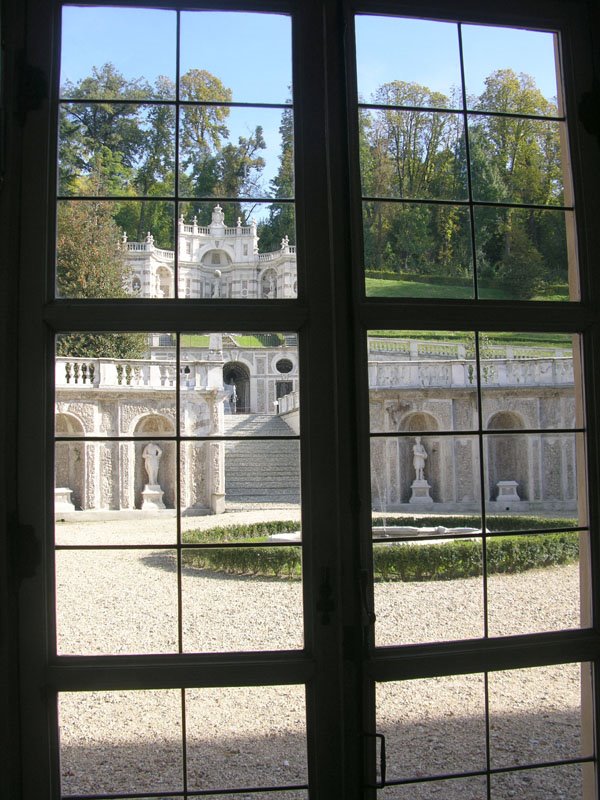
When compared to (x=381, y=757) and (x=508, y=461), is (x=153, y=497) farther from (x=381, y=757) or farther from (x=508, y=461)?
(x=508, y=461)

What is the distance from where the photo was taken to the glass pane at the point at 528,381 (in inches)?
64.4

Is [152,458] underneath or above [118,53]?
underneath

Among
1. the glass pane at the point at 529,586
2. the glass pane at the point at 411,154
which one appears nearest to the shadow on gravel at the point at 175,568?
the glass pane at the point at 529,586

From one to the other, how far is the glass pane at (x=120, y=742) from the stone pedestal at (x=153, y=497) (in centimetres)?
43

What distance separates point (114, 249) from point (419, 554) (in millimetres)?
1080

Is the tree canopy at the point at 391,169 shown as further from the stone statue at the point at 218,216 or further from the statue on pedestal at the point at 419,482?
the statue on pedestal at the point at 419,482

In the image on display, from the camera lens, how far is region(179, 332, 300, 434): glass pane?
1532 mm

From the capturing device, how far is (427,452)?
5.26 ft

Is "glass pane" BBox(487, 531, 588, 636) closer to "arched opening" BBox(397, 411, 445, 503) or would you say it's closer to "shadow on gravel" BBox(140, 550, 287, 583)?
"arched opening" BBox(397, 411, 445, 503)

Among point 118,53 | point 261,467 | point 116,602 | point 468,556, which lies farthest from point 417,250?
point 116,602

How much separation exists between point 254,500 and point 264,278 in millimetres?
→ 559

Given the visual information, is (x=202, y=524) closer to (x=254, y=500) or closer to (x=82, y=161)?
(x=254, y=500)

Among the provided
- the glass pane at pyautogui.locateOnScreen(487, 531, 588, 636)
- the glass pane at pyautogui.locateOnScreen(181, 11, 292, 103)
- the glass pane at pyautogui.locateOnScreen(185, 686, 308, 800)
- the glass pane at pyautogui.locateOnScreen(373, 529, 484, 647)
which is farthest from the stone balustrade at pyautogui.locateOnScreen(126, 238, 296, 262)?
the glass pane at pyautogui.locateOnScreen(185, 686, 308, 800)

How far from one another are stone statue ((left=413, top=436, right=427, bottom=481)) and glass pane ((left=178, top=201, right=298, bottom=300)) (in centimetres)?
49
